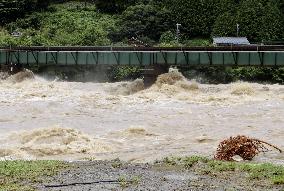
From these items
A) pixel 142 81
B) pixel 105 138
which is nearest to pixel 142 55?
pixel 142 81

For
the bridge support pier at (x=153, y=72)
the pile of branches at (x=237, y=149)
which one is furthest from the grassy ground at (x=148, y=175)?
the bridge support pier at (x=153, y=72)

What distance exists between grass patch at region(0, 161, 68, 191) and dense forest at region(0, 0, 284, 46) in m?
59.6

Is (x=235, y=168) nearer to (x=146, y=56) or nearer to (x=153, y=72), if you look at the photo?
(x=153, y=72)

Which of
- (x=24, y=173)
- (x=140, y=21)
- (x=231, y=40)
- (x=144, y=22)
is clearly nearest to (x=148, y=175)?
(x=24, y=173)

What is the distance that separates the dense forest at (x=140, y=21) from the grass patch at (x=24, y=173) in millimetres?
59648

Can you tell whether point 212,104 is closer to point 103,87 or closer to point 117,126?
point 117,126

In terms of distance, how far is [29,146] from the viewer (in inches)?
1086

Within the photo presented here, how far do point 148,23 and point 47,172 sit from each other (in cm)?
6969

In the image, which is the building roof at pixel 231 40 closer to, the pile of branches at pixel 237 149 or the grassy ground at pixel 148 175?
the pile of branches at pixel 237 149

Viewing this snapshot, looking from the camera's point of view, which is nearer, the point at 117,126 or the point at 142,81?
the point at 117,126

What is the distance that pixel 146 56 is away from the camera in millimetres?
57500

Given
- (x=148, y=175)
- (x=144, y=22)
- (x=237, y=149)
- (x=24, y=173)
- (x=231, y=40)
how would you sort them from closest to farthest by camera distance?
1. (x=148, y=175)
2. (x=24, y=173)
3. (x=237, y=149)
4. (x=231, y=40)
5. (x=144, y=22)

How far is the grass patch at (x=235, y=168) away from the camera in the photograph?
1733 centimetres

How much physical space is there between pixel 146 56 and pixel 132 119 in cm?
2035
